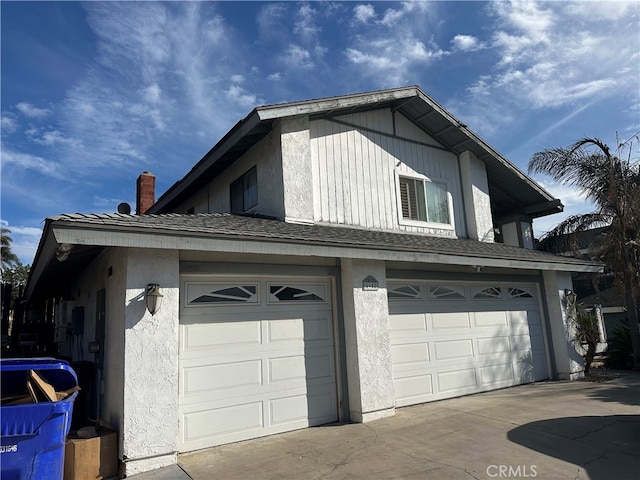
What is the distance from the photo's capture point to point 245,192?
33.4ft

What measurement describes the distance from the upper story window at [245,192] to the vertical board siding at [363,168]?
1514 mm

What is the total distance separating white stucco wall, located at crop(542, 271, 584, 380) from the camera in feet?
35.2

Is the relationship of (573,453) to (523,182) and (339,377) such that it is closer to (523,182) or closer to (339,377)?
(339,377)

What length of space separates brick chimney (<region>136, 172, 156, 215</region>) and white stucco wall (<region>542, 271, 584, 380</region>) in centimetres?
1301

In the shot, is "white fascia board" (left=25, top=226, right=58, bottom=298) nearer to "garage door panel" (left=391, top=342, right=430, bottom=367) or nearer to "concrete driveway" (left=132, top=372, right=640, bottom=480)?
"concrete driveway" (left=132, top=372, right=640, bottom=480)

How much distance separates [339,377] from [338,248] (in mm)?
2257

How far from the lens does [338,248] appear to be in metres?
6.86

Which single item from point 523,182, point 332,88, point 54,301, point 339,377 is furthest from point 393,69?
point 54,301

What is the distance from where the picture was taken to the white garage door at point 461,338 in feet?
27.5

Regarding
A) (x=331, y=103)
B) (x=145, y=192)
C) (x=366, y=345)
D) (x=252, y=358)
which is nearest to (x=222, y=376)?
(x=252, y=358)

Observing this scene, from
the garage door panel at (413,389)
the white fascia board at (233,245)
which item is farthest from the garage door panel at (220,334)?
the garage door panel at (413,389)

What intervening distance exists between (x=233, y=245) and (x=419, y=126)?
303 inches

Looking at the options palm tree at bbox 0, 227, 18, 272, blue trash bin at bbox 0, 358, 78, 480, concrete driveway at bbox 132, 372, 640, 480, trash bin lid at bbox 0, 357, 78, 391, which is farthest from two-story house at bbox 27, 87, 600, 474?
palm tree at bbox 0, 227, 18, 272

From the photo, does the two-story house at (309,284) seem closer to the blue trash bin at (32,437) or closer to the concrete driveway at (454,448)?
the concrete driveway at (454,448)
